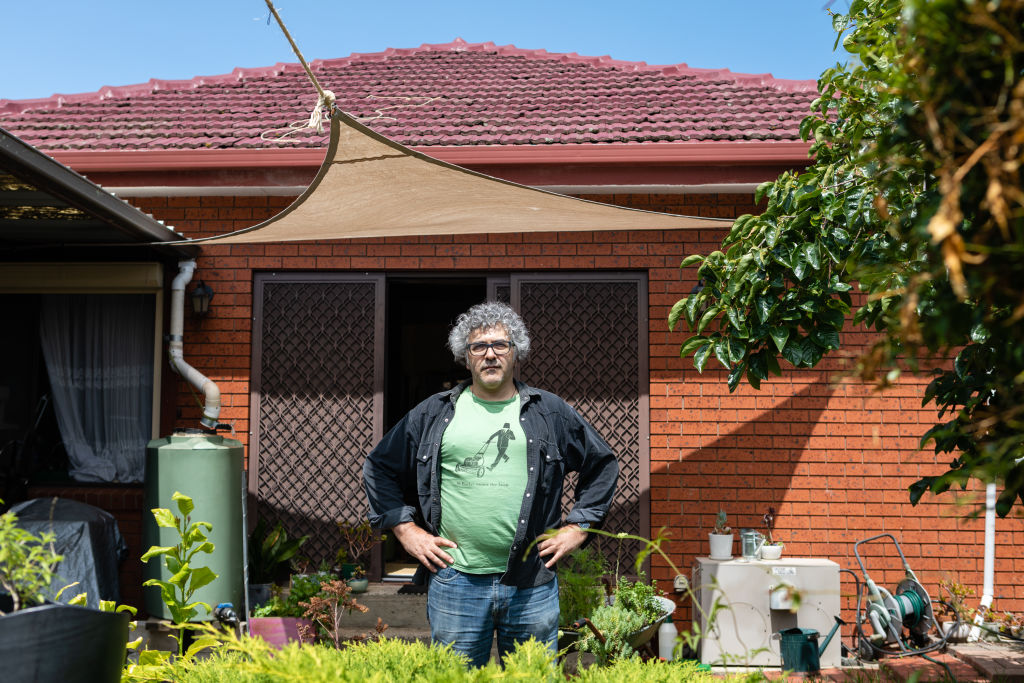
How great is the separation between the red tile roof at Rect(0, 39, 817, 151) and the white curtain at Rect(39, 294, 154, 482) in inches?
49.1

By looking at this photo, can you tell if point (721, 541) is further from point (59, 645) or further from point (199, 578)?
point (59, 645)

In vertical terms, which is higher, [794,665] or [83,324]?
[83,324]

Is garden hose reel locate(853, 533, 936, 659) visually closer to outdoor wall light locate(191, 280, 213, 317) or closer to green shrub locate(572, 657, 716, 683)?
green shrub locate(572, 657, 716, 683)

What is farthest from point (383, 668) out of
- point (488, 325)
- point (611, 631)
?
point (611, 631)

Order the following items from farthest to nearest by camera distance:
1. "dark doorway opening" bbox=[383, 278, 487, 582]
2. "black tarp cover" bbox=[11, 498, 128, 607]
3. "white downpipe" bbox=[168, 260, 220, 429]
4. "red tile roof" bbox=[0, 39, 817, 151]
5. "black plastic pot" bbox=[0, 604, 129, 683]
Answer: "dark doorway opening" bbox=[383, 278, 487, 582], "red tile roof" bbox=[0, 39, 817, 151], "white downpipe" bbox=[168, 260, 220, 429], "black tarp cover" bbox=[11, 498, 128, 607], "black plastic pot" bbox=[0, 604, 129, 683]

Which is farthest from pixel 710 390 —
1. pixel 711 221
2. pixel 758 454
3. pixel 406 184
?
pixel 406 184

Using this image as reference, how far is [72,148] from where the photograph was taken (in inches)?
226

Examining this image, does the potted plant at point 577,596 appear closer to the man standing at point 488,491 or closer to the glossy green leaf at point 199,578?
the man standing at point 488,491

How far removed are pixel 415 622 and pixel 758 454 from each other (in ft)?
8.58

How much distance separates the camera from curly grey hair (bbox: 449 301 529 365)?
2.94m

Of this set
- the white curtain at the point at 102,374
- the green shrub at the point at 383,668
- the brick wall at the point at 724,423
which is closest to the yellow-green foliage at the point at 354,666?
the green shrub at the point at 383,668

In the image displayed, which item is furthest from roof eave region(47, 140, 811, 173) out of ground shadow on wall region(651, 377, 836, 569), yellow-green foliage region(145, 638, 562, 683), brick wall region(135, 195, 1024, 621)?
yellow-green foliage region(145, 638, 562, 683)

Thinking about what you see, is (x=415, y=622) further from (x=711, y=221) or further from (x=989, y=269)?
(x=989, y=269)

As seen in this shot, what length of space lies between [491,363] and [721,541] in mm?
2715
